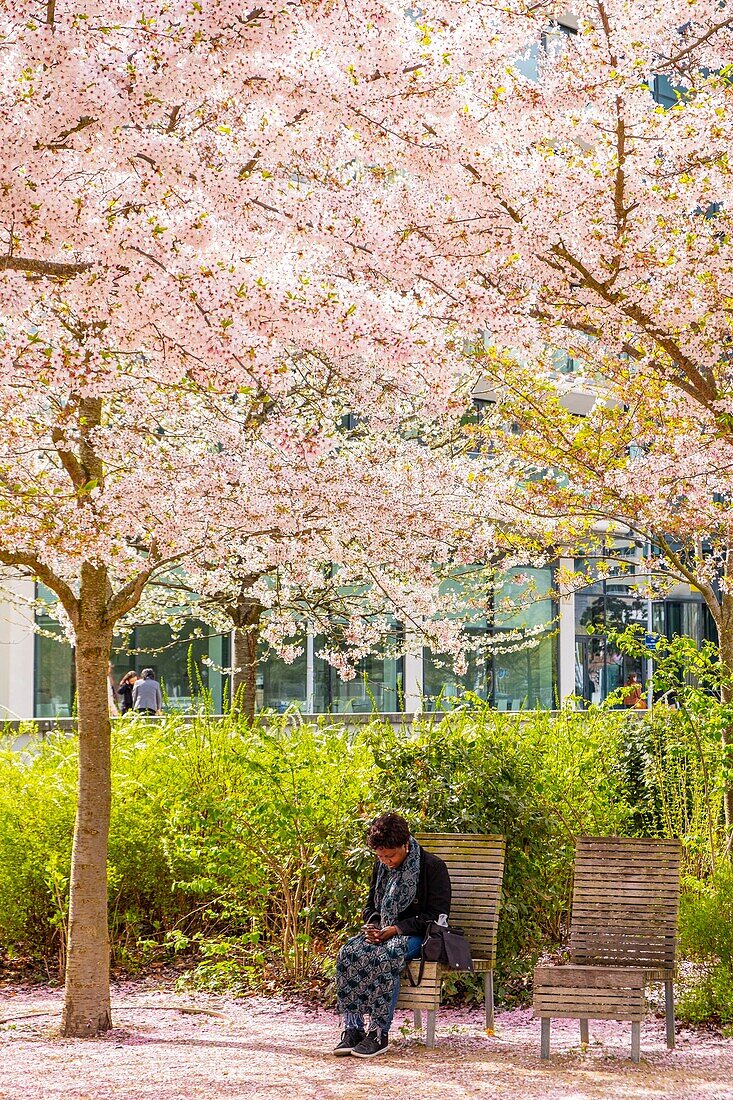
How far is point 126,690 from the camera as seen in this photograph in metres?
18.6

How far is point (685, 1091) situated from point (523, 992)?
2.24 metres

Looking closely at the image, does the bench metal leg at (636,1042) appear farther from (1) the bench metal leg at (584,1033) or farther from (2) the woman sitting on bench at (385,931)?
(2) the woman sitting on bench at (385,931)

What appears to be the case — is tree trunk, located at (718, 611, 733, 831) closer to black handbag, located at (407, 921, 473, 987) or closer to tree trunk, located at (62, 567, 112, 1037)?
black handbag, located at (407, 921, 473, 987)

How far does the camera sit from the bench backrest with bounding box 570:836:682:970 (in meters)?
6.35

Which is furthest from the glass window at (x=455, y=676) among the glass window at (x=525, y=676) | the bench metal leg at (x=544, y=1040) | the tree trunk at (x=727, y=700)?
the bench metal leg at (x=544, y=1040)

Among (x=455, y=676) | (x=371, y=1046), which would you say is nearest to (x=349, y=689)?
(x=455, y=676)

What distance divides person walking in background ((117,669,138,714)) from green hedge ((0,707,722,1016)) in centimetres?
895

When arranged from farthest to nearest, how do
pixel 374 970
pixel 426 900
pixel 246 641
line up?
1. pixel 246 641
2. pixel 426 900
3. pixel 374 970

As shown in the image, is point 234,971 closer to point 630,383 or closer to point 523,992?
point 523,992

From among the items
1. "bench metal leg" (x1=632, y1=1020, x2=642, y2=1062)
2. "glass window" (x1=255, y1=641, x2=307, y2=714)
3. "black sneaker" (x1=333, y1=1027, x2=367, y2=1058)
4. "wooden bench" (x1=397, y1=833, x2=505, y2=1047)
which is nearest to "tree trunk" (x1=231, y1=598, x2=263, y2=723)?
"wooden bench" (x1=397, y1=833, x2=505, y2=1047)

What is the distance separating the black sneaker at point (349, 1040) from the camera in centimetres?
590

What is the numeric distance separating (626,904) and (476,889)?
81cm

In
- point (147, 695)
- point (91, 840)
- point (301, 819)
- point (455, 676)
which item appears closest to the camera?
point (91, 840)

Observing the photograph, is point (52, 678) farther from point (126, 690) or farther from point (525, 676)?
point (525, 676)
